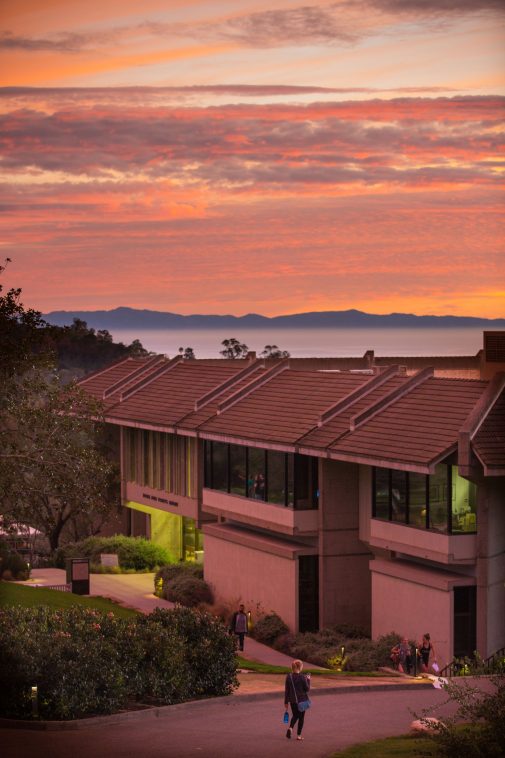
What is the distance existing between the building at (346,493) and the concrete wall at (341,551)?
4 cm

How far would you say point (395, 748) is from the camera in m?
19.6

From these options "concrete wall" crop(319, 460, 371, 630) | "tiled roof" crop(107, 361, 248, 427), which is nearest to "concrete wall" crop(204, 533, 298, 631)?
"concrete wall" crop(319, 460, 371, 630)

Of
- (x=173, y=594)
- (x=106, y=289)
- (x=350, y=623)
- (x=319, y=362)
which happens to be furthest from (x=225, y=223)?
(x=319, y=362)

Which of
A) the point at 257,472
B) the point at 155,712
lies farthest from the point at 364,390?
the point at 155,712

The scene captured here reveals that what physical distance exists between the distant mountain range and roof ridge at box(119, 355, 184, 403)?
24.6 metres

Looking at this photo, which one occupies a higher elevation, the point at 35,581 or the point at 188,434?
the point at 188,434

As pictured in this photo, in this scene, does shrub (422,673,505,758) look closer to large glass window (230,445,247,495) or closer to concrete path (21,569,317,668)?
concrete path (21,569,317,668)

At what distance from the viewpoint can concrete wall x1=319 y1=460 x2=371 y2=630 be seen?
127 ft

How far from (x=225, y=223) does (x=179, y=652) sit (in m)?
7.87

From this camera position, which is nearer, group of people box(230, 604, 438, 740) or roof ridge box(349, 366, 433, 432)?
group of people box(230, 604, 438, 740)

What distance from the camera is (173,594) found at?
145 ft

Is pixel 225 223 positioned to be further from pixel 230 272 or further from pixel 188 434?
pixel 188 434

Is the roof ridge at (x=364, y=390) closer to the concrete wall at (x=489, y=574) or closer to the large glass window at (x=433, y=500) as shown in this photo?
the large glass window at (x=433, y=500)

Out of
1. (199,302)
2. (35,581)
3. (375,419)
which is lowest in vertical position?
(35,581)
